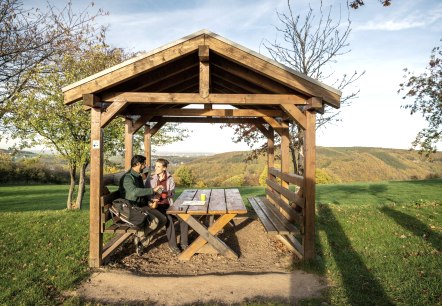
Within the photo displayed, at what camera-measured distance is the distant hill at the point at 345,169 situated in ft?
99.2

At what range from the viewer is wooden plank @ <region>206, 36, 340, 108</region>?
5.69 meters

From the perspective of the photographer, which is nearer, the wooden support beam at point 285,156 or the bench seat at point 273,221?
the bench seat at point 273,221

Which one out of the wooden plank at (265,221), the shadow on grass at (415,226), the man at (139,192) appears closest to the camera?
the wooden plank at (265,221)

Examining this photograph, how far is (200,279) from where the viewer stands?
16.8ft

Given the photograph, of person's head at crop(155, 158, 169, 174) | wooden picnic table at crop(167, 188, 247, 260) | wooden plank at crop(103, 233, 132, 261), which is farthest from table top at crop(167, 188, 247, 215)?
wooden plank at crop(103, 233, 132, 261)

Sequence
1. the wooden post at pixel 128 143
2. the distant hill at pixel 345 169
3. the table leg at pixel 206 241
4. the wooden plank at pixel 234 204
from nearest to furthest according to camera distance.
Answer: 1. the wooden plank at pixel 234 204
2. the table leg at pixel 206 241
3. the wooden post at pixel 128 143
4. the distant hill at pixel 345 169

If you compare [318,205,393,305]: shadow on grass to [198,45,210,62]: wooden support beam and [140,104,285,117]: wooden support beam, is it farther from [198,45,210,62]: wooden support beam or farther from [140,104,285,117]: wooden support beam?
[198,45,210,62]: wooden support beam

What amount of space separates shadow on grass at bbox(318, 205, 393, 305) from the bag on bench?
305 centimetres

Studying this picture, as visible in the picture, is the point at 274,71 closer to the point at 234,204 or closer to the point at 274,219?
the point at 234,204

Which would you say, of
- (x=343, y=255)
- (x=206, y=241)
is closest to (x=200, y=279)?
(x=206, y=241)

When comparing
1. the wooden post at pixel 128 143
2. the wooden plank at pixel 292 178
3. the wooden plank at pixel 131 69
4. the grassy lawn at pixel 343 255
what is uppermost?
the wooden plank at pixel 131 69

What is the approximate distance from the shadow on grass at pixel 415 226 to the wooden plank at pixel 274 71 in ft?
12.7

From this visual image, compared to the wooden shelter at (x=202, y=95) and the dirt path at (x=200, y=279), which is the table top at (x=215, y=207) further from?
the wooden shelter at (x=202, y=95)

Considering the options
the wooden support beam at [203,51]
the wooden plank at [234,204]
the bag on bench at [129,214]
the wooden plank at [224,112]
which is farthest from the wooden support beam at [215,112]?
the bag on bench at [129,214]
